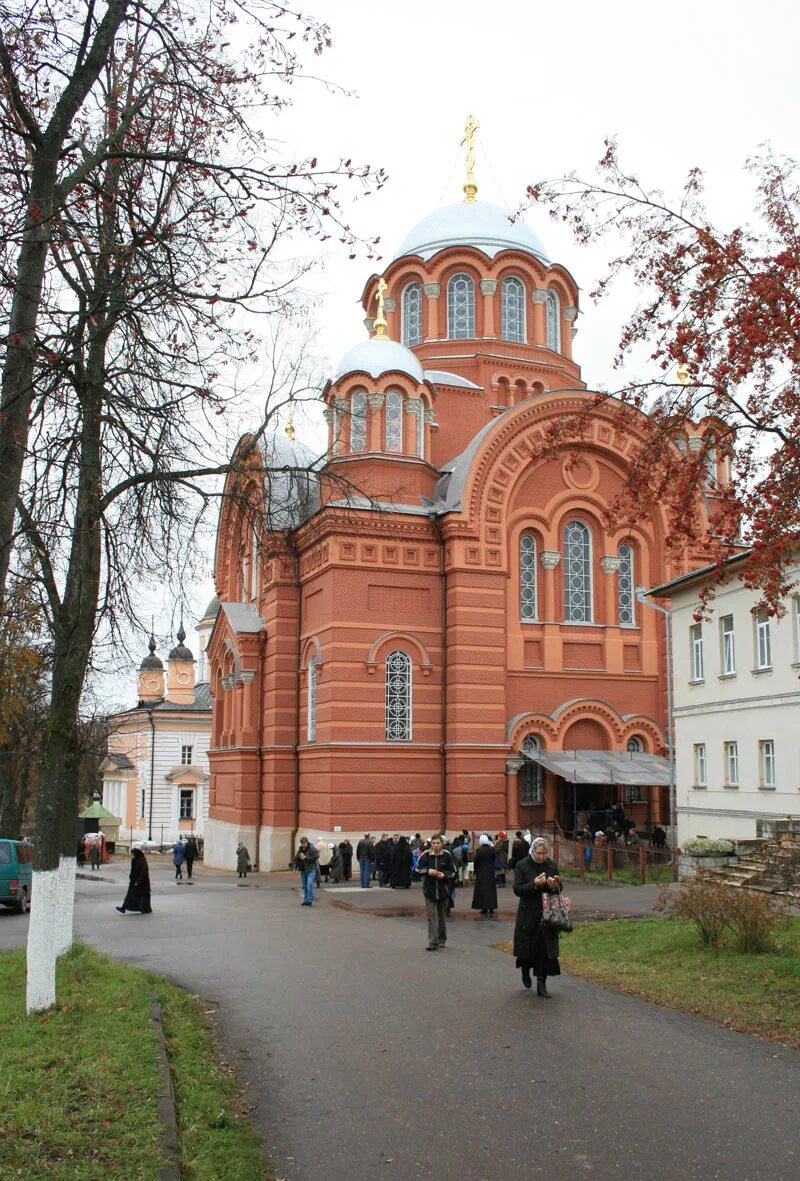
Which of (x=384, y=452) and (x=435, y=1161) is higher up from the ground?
(x=384, y=452)

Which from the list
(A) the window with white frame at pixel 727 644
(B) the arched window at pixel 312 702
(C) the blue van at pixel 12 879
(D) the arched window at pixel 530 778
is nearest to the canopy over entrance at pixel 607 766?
(D) the arched window at pixel 530 778

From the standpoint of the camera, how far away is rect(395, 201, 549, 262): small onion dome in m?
34.3

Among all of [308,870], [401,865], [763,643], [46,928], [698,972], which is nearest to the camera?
[46,928]

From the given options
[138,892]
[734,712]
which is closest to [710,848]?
[734,712]

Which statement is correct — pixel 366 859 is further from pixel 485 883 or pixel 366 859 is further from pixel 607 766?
pixel 607 766

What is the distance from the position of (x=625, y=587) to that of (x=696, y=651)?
19.4 ft

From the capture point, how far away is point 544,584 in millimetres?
29312

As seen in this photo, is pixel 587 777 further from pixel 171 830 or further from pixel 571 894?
pixel 171 830

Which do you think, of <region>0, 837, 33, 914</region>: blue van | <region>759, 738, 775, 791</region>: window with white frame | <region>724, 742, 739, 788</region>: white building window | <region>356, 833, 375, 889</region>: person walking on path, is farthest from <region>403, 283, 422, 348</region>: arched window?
<region>0, 837, 33, 914</region>: blue van

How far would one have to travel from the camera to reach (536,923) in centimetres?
1014

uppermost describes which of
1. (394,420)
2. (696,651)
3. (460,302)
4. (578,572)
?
(460,302)

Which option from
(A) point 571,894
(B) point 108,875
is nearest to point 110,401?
(A) point 571,894

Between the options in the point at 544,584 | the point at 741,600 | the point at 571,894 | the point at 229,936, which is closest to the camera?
the point at 229,936

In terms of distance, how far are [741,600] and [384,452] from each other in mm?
9853
